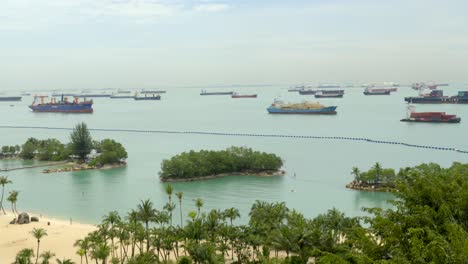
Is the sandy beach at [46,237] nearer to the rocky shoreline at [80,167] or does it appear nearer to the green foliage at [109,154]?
the rocky shoreline at [80,167]

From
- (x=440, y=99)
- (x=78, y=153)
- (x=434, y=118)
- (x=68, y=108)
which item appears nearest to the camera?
(x=78, y=153)

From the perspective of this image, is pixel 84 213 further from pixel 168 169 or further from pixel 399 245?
pixel 399 245

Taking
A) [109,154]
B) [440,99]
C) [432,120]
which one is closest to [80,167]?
[109,154]

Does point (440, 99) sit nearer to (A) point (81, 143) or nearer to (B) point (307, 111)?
(B) point (307, 111)

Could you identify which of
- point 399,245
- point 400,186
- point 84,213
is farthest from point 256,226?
point 84,213

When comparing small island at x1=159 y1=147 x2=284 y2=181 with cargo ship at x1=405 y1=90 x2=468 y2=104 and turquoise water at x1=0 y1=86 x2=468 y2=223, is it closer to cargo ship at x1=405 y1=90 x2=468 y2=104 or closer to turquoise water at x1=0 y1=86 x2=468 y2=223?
turquoise water at x1=0 y1=86 x2=468 y2=223

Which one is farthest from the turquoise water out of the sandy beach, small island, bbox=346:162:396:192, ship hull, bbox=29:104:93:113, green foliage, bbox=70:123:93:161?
ship hull, bbox=29:104:93:113

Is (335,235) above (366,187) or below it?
above
